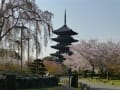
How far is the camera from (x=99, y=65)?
253 feet

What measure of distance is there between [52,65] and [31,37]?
58.1 metres

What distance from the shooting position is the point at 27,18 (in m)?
26.4

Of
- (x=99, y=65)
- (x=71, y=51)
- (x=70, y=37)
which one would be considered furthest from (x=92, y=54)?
(x=70, y=37)

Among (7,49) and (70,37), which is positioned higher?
(70,37)

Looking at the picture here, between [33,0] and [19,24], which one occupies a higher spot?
[33,0]

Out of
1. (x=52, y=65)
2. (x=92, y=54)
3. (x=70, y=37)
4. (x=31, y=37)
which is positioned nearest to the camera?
(x=31, y=37)

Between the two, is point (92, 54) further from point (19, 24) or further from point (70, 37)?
point (19, 24)

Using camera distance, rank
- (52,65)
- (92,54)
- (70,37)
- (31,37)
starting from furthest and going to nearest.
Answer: (70,37) < (52,65) < (92,54) < (31,37)

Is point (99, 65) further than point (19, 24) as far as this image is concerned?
Yes

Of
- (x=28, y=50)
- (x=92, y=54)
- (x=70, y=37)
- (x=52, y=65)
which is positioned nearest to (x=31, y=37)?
(x=28, y=50)

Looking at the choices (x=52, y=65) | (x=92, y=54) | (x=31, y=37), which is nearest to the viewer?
(x=31, y=37)

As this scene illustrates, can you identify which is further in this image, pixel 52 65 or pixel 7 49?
pixel 52 65

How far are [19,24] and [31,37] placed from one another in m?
1.52

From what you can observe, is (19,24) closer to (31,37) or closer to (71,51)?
(31,37)
